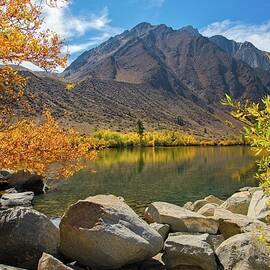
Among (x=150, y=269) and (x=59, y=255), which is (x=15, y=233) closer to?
(x=59, y=255)

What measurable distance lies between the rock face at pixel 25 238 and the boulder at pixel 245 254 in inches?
288

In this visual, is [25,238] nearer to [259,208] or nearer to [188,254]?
[188,254]

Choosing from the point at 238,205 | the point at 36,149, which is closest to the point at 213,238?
the point at 238,205

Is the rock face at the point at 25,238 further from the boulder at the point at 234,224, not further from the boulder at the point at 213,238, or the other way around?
the boulder at the point at 234,224

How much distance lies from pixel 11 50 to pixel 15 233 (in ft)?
23.5

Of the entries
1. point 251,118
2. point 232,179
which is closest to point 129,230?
point 251,118

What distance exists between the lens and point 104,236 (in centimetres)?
1772

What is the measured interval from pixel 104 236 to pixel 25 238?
311cm

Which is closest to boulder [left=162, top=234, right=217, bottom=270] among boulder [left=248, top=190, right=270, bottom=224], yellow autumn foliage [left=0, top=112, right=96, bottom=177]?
boulder [left=248, top=190, right=270, bottom=224]

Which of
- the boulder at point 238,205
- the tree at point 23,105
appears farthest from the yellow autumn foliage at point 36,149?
the boulder at point 238,205

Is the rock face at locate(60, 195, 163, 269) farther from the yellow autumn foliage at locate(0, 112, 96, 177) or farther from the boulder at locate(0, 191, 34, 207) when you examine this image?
the boulder at locate(0, 191, 34, 207)

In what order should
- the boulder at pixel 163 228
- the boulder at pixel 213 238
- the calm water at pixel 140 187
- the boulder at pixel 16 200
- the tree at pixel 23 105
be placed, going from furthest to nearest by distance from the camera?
the calm water at pixel 140 187 → the boulder at pixel 16 200 → the boulder at pixel 163 228 → the boulder at pixel 213 238 → the tree at pixel 23 105

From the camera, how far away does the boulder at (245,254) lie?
1772cm

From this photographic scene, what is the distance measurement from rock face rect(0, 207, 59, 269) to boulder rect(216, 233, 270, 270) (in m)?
7.32
